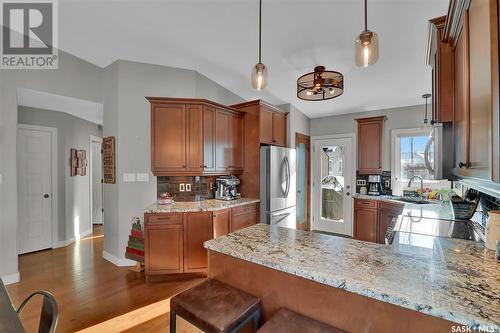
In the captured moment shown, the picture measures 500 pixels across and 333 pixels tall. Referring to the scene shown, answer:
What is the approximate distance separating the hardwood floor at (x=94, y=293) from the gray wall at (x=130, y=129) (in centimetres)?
44

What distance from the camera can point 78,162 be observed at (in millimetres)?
4363

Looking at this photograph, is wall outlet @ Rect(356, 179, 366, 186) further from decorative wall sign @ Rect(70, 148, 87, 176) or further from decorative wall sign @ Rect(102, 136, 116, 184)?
decorative wall sign @ Rect(70, 148, 87, 176)

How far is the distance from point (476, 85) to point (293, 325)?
1279mm

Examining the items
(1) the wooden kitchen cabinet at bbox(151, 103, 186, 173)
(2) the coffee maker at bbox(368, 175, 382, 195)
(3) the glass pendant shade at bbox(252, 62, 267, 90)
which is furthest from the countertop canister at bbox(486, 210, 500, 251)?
(2) the coffee maker at bbox(368, 175, 382, 195)

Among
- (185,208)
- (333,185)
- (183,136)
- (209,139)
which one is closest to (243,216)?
(185,208)

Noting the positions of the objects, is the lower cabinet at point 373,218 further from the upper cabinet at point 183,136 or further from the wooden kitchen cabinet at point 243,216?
the upper cabinet at point 183,136

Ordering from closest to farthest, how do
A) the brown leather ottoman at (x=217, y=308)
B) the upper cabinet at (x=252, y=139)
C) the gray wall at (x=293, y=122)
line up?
the brown leather ottoman at (x=217, y=308) → the upper cabinet at (x=252, y=139) → the gray wall at (x=293, y=122)

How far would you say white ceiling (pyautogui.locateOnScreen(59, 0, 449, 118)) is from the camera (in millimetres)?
1995

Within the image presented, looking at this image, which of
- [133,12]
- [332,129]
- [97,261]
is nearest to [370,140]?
[332,129]

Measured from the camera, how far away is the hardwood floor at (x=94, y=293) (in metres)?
1.97

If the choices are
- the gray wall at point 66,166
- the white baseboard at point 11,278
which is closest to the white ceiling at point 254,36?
the gray wall at point 66,166

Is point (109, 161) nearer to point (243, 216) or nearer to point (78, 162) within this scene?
point (78, 162)

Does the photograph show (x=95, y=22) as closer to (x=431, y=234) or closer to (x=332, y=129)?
(x=431, y=234)

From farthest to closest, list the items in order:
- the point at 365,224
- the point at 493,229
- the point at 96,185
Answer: the point at 96,185 → the point at 365,224 → the point at 493,229
